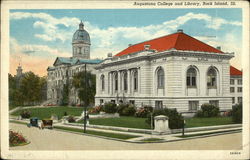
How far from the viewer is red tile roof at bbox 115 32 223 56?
19.2m

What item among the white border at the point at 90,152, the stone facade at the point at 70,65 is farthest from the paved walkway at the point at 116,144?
the stone facade at the point at 70,65

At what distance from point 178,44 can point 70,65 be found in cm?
819

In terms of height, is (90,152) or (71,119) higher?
(71,119)

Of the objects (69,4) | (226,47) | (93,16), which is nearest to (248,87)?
(226,47)

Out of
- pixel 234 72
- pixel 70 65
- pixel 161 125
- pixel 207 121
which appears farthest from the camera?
pixel 70 65

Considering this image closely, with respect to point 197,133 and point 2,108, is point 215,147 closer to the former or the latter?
point 197,133

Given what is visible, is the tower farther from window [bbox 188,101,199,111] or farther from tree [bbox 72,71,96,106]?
window [bbox 188,101,199,111]

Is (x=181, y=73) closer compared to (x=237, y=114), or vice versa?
(x=237, y=114)

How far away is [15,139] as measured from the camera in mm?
16453

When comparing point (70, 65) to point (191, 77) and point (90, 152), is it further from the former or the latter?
point (90, 152)

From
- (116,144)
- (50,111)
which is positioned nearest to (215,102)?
(116,144)

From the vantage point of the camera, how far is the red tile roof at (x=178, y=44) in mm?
19203

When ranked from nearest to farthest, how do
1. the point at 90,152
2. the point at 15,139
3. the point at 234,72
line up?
the point at 90,152, the point at 15,139, the point at 234,72

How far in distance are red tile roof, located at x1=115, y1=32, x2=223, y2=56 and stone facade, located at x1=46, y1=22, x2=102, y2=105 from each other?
9.85 ft
